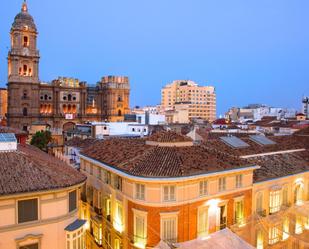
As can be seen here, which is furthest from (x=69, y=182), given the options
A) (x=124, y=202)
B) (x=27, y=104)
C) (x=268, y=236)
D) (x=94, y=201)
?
(x=27, y=104)

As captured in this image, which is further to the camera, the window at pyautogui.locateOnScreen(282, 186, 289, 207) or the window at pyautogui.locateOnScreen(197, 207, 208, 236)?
the window at pyautogui.locateOnScreen(282, 186, 289, 207)

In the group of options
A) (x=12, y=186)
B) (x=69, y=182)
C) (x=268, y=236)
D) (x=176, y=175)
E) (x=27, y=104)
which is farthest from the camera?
(x=27, y=104)

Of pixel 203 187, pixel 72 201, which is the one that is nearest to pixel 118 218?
pixel 72 201

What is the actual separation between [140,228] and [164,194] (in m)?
3.13

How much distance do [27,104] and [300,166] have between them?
81.4 meters

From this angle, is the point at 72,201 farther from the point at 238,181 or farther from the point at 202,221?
the point at 238,181

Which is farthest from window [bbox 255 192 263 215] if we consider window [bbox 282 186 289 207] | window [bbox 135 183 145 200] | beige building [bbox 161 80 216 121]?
beige building [bbox 161 80 216 121]

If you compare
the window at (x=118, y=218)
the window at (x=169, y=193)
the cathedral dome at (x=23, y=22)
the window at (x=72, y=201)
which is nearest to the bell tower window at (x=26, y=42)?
the cathedral dome at (x=23, y=22)

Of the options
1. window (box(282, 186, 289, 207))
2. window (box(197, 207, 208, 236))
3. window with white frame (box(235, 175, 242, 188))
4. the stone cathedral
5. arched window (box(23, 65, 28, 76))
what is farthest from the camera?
arched window (box(23, 65, 28, 76))

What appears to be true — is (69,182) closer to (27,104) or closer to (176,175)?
Result: (176,175)

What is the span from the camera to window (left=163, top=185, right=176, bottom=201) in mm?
20766

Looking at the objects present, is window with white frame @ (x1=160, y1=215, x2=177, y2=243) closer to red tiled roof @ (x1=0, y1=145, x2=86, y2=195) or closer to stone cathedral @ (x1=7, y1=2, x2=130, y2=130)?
red tiled roof @ (x1=0, y1=145, x2=86, y2=195)

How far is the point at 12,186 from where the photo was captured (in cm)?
1573

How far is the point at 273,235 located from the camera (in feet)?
84.4
